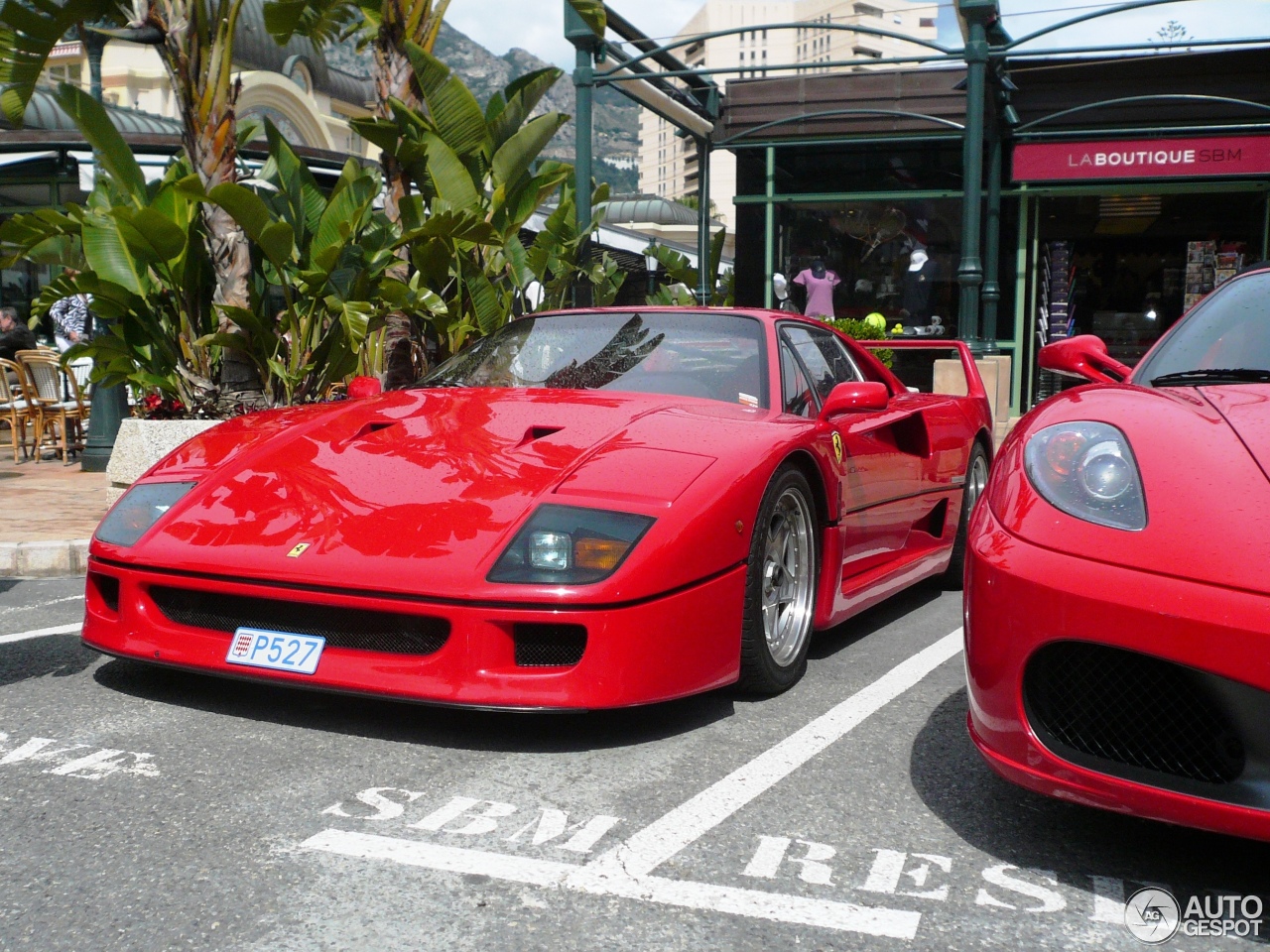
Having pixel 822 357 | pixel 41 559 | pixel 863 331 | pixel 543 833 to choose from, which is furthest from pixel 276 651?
pixel 863 331

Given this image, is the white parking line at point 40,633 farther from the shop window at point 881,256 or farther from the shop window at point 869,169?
the shop window at point 869,169

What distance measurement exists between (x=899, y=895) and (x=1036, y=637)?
1.74 ft

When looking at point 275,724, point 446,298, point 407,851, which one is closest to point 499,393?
point 275,724

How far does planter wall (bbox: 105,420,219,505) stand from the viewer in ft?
24.5

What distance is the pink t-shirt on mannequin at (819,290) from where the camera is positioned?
16.8m

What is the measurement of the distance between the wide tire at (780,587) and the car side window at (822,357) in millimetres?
792

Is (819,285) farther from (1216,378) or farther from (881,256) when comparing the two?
(1216,378)

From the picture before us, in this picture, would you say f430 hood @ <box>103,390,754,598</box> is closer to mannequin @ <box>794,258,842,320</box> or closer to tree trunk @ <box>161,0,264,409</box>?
tree trunk @ <box>161,0,264,409</box>

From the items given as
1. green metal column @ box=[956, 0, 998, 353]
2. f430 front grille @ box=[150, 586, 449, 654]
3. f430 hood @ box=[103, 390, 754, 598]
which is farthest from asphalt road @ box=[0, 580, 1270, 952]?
green metal column @ box=[956, 0, 998, 353]

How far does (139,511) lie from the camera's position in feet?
12.1

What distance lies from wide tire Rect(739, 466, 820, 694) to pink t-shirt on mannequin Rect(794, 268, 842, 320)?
12996 mm

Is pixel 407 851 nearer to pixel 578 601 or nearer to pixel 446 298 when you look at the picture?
pixel 578 601

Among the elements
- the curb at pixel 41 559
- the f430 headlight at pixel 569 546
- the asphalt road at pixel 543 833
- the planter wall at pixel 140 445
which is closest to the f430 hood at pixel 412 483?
→ the f430 headlight at pixel 569 546

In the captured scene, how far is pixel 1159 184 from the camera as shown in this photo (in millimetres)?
16000
